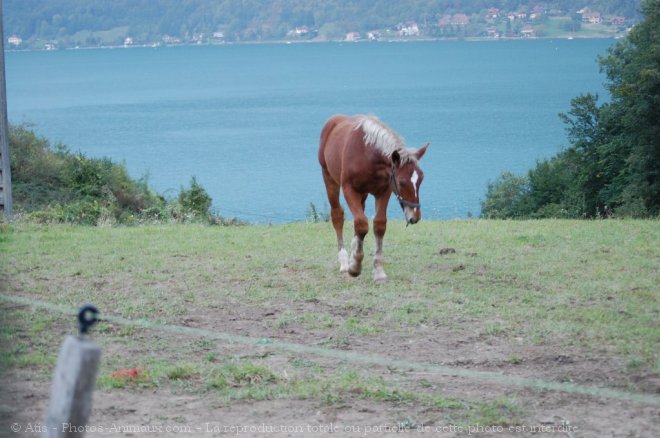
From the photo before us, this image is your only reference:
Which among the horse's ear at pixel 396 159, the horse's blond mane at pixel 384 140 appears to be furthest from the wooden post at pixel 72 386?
the horse's blond mane at pixel 384 140

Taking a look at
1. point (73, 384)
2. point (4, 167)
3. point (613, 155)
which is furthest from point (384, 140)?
point (613, 155)

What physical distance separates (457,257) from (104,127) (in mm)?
100717

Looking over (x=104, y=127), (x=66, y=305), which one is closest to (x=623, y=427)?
(x=66, y=305)

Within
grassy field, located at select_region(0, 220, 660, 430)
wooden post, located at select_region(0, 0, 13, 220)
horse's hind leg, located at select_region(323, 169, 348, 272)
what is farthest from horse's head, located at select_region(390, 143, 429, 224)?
wooden post, located at select_region(0, 0, 13, 220)

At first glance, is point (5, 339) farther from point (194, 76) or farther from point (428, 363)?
point (194, 76)

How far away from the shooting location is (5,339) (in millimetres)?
7824

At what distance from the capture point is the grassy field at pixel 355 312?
22.0 feet

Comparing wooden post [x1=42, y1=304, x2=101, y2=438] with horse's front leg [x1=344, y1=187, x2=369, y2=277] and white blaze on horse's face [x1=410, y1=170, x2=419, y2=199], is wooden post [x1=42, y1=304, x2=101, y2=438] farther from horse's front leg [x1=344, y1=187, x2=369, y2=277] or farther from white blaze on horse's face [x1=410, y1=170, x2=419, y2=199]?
horse's front leg [x1=344, y1=187, x2=369, y2=277]

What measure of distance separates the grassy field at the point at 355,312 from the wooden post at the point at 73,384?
302cm

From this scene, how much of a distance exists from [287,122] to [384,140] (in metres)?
98.4

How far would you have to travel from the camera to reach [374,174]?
1060cm

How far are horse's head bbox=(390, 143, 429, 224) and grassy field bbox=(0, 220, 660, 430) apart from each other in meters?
0.88

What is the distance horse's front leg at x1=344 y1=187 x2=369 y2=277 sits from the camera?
10570 mm

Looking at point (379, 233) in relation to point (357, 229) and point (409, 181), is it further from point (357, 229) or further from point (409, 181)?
point (409, 181)
